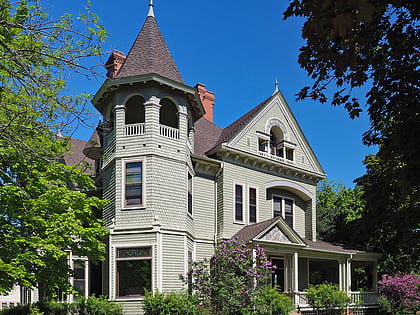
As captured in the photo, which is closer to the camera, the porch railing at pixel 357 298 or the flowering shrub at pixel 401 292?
the porch railing at pixel 357 298

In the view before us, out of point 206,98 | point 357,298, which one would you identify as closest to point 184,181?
point 206,98

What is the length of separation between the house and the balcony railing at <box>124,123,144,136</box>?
40 mm

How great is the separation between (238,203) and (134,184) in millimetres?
5724

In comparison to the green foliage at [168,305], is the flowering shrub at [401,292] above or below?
below

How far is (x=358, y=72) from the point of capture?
8539 millimetres

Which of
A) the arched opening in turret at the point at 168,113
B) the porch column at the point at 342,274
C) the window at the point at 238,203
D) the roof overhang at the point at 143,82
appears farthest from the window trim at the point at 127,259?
the porch column at the point at 342,274

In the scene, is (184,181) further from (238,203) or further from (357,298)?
(357,298)

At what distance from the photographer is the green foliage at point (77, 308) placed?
1719 cm

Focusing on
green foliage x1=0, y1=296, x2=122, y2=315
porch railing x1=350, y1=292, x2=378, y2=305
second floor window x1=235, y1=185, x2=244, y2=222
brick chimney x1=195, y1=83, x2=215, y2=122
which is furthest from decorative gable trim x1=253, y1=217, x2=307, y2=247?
brick chimney x1=195, y1=83, x2=215, y2=122

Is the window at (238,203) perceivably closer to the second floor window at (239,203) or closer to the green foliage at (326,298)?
the second floor window at (239,203)

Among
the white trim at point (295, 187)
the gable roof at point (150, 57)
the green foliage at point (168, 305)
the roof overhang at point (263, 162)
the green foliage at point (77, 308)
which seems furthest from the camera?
the white trim at point (295, 187)

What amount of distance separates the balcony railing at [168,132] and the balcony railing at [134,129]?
757 mm

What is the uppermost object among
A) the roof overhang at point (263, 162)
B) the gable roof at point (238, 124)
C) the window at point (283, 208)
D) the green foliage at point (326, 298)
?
the gable roof at point (238, 124)

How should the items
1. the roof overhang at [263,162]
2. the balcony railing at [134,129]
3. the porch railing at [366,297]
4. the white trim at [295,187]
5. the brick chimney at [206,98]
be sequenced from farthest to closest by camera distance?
1. the brick chimney at [206,98]
2. the porch railing at [366,297]
3. the white trim at [295,187]
4. the roof overhang at [263,162]
5. the balcony railing at [134,129]
